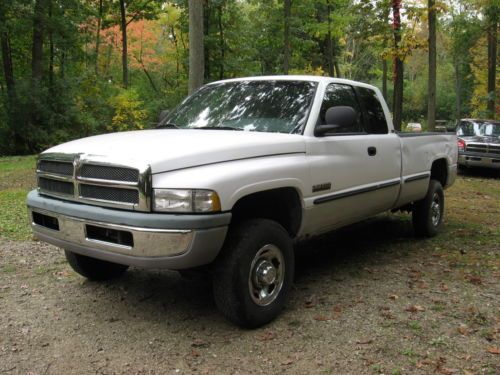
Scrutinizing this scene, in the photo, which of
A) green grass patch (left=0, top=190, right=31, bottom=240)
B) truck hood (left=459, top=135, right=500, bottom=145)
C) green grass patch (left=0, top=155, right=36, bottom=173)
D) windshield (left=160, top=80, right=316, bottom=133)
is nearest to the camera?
windshield (left=160, top=80, right=316, bottom=133)

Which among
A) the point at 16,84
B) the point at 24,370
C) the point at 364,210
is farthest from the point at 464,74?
the point at 24,370

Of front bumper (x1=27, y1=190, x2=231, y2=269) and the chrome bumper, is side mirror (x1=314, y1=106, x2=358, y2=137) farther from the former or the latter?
the chrome bumper

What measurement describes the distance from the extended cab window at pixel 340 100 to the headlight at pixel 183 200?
166 centimetres

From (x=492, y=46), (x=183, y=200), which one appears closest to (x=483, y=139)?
(x=183, y=200)

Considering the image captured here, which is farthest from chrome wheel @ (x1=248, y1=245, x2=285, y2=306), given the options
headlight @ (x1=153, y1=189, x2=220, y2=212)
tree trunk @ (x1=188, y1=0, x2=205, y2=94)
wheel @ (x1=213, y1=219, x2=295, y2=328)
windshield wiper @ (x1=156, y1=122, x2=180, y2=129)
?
tree trunk @ (x1=188, y1=0, x2=205, y2=94)

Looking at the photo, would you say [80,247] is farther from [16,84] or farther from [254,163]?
[16,84]

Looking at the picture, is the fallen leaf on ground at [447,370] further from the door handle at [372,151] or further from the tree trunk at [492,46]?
the tree trunk at [492,46]

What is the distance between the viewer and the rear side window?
5627mm

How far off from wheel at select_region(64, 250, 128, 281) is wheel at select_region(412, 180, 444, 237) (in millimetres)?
3933

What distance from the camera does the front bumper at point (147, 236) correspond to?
334 centimetres

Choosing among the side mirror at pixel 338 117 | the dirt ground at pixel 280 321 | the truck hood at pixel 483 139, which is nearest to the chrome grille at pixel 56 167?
the dirt ground at pixel 280 321

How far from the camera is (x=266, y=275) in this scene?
3.91 meters

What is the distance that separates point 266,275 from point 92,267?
1873 millimetres

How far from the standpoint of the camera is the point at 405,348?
11.7 ft
